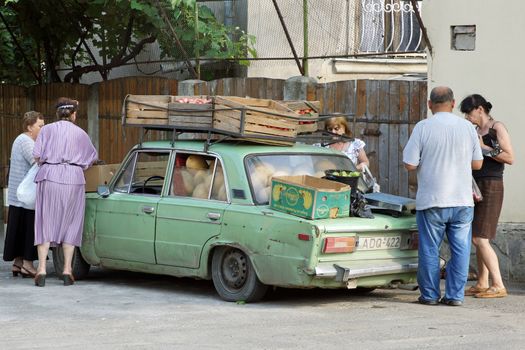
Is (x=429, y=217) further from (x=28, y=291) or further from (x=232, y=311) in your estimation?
(x=28, y=291)

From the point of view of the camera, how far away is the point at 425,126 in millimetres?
10008

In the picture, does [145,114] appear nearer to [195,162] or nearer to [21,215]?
[195,162]

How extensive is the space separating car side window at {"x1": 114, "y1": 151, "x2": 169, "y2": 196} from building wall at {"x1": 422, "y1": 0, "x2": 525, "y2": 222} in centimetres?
316

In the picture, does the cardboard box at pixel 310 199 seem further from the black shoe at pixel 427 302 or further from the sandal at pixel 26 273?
the sandal at pixel 26 273

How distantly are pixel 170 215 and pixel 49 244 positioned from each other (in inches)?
64.4

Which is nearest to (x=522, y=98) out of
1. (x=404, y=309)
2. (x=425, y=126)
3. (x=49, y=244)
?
(x=425, y=126)

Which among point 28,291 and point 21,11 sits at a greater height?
point 21,11

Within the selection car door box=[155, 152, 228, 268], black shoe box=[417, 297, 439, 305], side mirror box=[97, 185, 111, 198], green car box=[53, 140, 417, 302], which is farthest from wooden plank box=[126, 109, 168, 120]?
black shoe box=[417, 297, 439, 305]

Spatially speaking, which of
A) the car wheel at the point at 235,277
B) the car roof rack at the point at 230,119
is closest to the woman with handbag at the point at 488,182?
the car roof rack at the point at 230,119

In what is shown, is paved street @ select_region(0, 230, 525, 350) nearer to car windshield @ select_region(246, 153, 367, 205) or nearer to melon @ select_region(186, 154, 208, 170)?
car windshield @ select_region(246, 153, 367, 205)

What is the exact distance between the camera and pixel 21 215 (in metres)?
12.4

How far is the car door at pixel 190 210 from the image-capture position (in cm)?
1035

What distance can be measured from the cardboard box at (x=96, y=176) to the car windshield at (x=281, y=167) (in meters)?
2.10

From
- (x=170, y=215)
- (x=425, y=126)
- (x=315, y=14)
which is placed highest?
(x=315, y=14)
